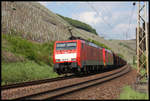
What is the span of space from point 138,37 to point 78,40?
18.6 ft

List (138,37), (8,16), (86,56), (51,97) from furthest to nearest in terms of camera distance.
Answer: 1. (8,16)
2. (86,56)
3. (138,37)
4. (51,97)

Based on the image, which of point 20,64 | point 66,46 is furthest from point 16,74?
point 66,46

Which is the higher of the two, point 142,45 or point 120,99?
point 142,45

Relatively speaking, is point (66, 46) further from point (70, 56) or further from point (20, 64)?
point (20, 64)

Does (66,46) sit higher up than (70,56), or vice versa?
(66,46)

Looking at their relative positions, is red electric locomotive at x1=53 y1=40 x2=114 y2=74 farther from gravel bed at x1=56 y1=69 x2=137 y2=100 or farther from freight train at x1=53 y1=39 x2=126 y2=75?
gravel bed at x1=56 y1=69 x2=137 y2=100

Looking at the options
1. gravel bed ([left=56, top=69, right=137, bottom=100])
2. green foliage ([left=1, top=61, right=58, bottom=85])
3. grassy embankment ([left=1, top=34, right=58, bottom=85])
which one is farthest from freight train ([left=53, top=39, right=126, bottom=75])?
gravel bed ([left=56, top=69, right=137, bottom=100])

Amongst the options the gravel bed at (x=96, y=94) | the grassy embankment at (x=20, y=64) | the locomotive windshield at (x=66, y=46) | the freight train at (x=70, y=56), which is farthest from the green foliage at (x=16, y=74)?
the gravel bed at (x=96, y=94)

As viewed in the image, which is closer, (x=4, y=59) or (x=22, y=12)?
(x=4, y=59)

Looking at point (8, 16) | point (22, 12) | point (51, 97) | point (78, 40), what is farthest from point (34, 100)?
point (22, 12)

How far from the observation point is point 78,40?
1747 centimetres

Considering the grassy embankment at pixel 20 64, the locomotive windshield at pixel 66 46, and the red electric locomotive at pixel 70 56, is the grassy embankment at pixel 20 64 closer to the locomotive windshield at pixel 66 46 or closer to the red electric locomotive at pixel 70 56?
the red electric locomotive at pixel 70 56

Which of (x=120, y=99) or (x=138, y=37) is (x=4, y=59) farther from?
(x=120, y=99)

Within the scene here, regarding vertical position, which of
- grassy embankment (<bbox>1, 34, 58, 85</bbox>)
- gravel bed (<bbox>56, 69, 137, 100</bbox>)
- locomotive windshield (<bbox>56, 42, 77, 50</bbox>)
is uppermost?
locomotive windshield (<bbox>56, 42, 77, 50</bbox>)
